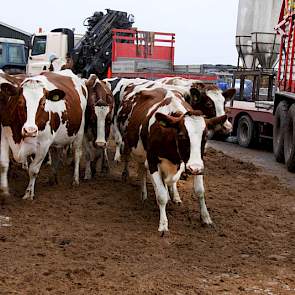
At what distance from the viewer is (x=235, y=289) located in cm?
463

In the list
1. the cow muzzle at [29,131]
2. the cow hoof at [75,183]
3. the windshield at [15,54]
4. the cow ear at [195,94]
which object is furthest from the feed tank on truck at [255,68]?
the windshield at [15,54]

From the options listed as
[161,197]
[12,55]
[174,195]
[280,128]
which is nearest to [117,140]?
[174,195]

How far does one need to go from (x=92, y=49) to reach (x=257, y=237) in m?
16.5

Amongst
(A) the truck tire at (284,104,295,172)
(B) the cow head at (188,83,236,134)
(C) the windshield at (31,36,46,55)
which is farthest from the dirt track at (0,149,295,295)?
(C) the windshield at (31,36,46,55)

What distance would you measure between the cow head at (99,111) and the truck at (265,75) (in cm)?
437

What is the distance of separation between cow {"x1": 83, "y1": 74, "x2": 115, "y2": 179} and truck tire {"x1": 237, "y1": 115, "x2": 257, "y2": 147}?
20.6 feet

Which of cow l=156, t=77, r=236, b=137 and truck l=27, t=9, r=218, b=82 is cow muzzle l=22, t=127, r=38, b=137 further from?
truck l=27, t=9, r=218, b=82

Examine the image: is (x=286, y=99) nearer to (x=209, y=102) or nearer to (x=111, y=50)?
(x=209, y=102)

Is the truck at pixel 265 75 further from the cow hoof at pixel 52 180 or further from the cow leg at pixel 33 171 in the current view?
the cow leg at pixel 33 171

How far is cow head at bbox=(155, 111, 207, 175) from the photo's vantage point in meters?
5.79

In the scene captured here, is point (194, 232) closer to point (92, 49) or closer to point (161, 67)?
point (161, 67)

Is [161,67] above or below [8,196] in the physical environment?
above

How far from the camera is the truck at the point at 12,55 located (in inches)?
890

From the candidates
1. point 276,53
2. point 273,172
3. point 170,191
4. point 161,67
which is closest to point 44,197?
point 170,191
